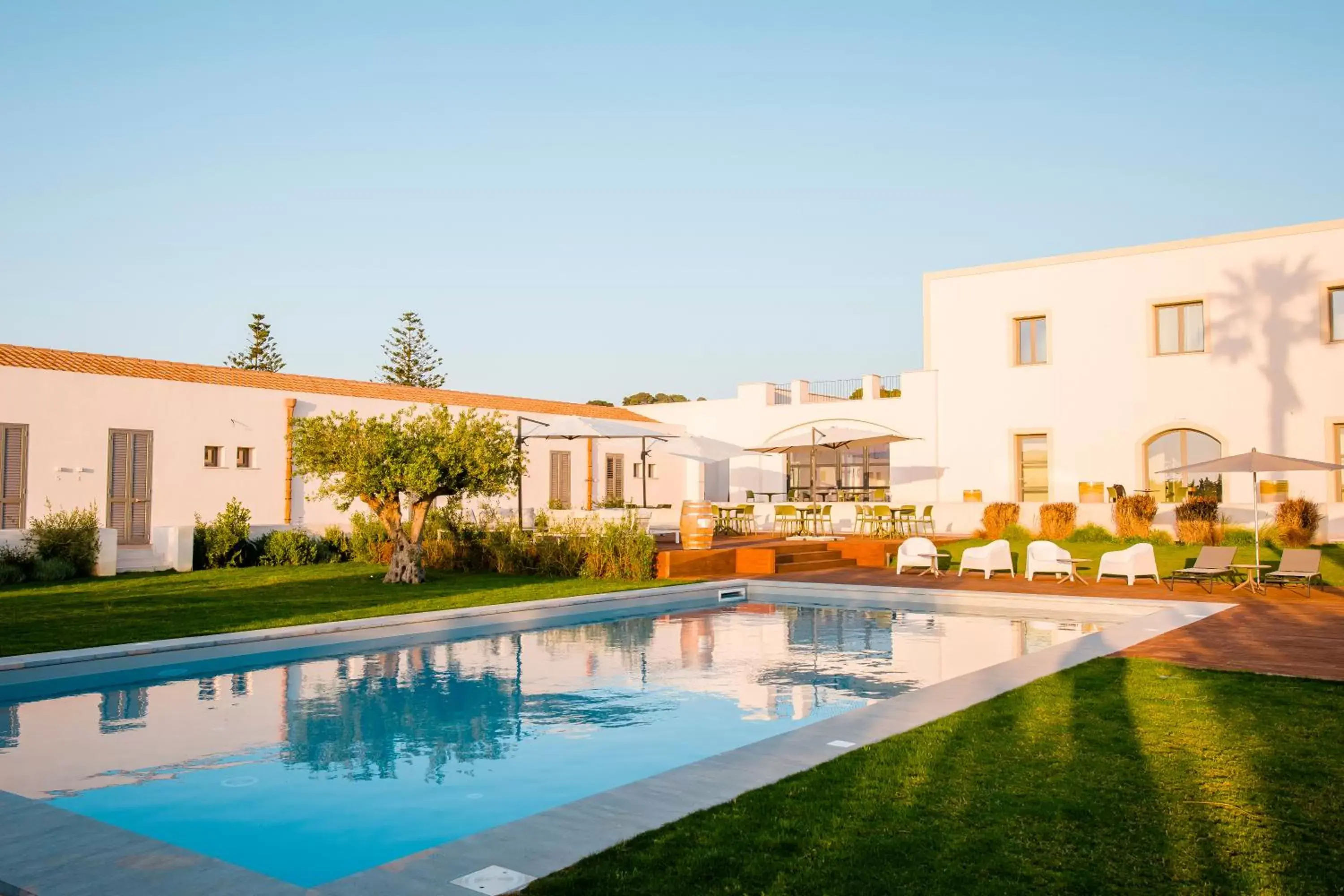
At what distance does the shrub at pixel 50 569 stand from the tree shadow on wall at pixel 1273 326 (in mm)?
21660

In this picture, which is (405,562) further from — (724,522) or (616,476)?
(616,476)

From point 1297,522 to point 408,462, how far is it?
15808mm

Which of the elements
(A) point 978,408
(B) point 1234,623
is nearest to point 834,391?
(A) point 978,408

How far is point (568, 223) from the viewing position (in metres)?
22.8

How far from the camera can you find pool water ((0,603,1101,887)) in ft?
15.9

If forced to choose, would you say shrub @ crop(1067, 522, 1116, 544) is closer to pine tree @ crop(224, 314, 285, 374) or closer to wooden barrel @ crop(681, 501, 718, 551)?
wooden barrel @ crop(681, 501, 718, 551)

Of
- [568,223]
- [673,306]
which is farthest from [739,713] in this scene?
[673,306]

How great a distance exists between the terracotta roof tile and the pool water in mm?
10859

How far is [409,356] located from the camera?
47938 mm

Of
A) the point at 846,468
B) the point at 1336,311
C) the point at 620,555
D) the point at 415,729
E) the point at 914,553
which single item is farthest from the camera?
the point at 846,468

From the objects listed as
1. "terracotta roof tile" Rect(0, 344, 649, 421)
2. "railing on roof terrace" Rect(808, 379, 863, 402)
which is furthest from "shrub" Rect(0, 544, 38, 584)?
"railing on roof terrace" Rect(808, 379, 863, 402)

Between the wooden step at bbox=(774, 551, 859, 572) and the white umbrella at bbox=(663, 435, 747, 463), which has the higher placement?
the white umbrella at bbox=(663, 435, 747, 463)

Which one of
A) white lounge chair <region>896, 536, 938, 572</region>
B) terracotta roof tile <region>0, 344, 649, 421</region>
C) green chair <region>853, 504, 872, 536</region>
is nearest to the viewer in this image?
white lounge chair <region>896, 536, 938, 572</region>

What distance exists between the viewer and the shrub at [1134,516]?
19250 millimetres
